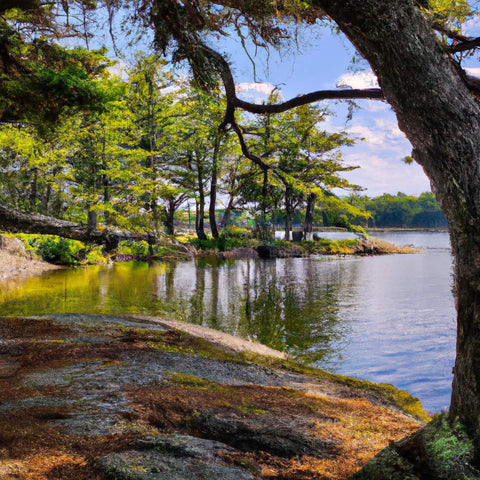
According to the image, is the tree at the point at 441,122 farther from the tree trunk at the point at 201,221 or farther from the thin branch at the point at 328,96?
the tree trunk at the point at 201,221

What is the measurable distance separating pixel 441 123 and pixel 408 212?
11061 cm

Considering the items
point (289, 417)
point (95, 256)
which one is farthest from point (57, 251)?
point (289, 417)

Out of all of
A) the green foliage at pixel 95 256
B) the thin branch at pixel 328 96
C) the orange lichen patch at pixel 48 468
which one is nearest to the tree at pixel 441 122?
the thin branch at pixel 328 96

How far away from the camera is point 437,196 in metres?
2.47

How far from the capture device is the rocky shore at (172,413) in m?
2.28

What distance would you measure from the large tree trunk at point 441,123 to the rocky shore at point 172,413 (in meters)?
1.18

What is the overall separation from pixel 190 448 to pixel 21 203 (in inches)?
854

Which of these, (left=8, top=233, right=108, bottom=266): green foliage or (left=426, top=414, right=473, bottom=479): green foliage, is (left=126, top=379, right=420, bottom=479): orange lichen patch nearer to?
(left=426, top=414, right=473, bottom=479): green foliage

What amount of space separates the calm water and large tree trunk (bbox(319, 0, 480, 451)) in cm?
388

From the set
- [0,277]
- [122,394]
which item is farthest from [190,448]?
[0,277]

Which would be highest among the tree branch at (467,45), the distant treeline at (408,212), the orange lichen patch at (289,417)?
the distant treeline at (408,212)

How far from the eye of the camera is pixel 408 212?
10319cm

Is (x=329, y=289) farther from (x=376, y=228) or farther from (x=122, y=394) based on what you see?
(x=376, y=228)

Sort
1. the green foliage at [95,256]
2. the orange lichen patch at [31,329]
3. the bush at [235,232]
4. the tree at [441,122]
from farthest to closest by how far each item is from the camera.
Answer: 1. the bush at [235,232]
2. the green foliage at [95,256]
3. the orange lichen patch at [31,329]
4. the tree at [441,122]
